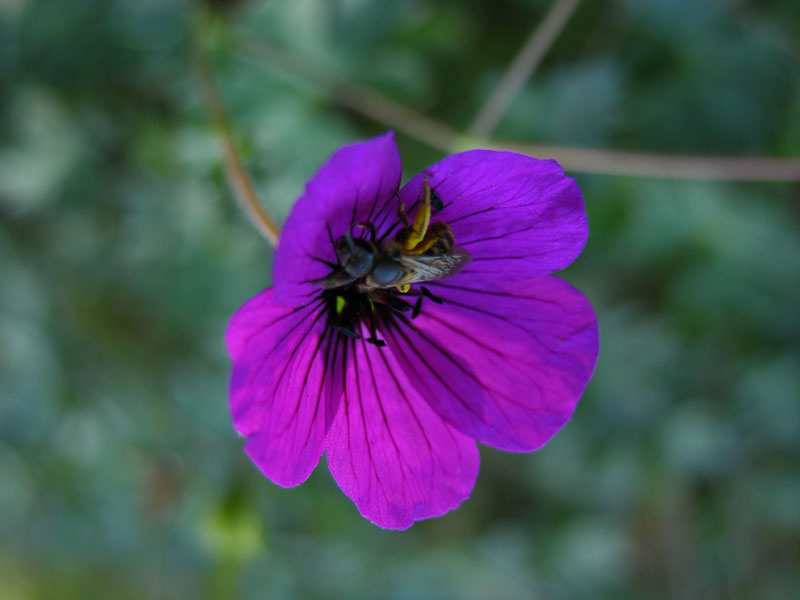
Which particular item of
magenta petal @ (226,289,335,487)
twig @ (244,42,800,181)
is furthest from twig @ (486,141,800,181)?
magenta petal @ (226,289,335,487)

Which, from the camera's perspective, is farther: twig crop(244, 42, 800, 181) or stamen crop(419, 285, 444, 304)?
twig crop(244, 42, 800, 181)

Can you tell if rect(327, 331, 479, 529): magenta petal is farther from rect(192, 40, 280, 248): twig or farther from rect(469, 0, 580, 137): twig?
rect(469, 0, 580, 137): twig

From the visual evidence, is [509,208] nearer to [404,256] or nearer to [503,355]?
[404,256]

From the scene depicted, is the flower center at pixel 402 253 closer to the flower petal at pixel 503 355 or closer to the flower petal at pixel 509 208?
the flower petal at pixel 509 208

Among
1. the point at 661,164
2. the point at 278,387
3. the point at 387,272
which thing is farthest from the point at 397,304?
the point at 661,164

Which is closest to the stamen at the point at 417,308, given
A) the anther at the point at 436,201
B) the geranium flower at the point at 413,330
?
the geranium flower at the point at 413,330

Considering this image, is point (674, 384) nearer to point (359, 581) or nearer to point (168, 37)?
point (359, 581)

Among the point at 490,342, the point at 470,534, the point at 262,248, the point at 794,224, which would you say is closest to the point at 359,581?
the point at 470,534
